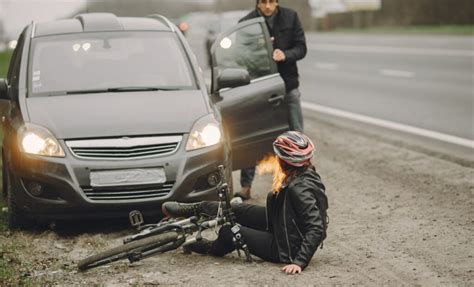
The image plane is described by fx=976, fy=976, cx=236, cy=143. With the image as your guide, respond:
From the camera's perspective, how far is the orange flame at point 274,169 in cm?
659

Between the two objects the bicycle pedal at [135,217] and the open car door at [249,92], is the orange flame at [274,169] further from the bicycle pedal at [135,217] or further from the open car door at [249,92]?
the bicycle pedal at [135,217]

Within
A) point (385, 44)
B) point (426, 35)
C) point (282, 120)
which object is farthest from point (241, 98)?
point (426, 35)

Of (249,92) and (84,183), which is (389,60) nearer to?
(249,92)

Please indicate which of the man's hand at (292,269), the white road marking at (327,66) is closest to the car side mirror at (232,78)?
the man's hand at (292,269)

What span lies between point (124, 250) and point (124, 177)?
1100 millimetres

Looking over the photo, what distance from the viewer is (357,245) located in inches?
279

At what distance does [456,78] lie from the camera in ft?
67.2

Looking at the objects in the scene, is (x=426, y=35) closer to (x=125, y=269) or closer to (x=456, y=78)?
(x=456, y=78)

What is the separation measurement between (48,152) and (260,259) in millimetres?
1888

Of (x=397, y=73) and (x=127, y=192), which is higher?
(x=127, y=192)

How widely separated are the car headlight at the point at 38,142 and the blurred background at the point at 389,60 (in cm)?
237

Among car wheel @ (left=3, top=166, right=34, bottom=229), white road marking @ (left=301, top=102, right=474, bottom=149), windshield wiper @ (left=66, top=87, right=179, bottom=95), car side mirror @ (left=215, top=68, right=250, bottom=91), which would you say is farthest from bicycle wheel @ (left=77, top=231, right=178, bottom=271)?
white road marking @ (left=301, top=102, right=474, bottom=149)

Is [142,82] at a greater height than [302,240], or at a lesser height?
greater

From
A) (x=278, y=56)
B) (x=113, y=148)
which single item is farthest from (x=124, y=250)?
(x=278, y=56)
